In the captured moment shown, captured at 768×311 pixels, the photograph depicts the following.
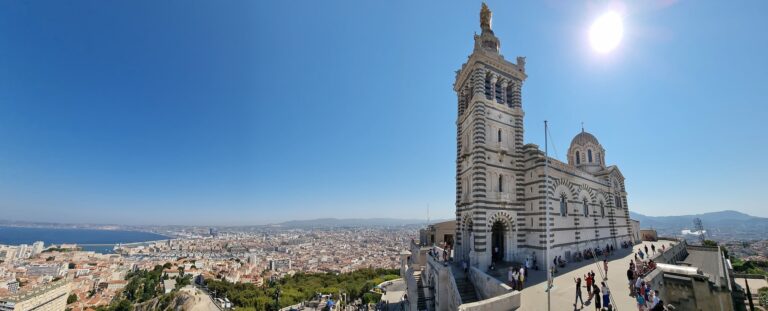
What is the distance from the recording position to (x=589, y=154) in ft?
96.1

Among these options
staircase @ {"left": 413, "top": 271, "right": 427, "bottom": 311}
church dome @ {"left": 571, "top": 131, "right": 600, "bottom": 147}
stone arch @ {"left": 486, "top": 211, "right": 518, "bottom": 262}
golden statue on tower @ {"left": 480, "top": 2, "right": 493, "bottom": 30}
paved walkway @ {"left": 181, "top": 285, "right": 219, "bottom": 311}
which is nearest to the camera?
stone arch @ {"left": 486, "top": 211, "right": 518, "bottom": 262}

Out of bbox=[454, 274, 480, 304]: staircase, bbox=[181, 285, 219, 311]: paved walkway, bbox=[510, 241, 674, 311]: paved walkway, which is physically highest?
bbox=[510, 241, 674, 311]: paved walkway

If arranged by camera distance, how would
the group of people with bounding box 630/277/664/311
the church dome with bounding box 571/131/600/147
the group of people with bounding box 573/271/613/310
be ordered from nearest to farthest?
the group of people with bounding box 630/277/664/311 < the group of people with bounding box 573/271/613/310 < the church dome with bounding box 571/131/600/147

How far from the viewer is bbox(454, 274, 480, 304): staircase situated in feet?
42.1

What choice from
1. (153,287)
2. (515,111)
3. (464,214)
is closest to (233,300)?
(153,287)

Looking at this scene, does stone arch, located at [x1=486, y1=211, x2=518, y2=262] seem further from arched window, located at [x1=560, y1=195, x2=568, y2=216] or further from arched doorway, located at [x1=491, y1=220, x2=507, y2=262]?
arched window, located at [x1=560, y1=195, x2=568, y2=216]

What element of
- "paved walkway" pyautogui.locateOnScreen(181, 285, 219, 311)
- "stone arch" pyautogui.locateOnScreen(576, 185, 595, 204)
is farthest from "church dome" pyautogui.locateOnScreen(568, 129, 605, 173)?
"paved walkway" pyautogui.locateOnScreen(181, 285, 219, 311)

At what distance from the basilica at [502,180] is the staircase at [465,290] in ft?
6.21

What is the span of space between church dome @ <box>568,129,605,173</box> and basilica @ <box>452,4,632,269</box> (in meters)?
8.54

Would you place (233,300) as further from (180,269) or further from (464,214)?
(464,214)

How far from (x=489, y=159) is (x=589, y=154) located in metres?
18.2

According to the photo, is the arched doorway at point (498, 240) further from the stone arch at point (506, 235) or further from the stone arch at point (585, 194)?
the stone arch at point (585, 194)

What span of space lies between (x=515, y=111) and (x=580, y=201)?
28.3ft

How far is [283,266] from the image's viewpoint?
92.1 metres
